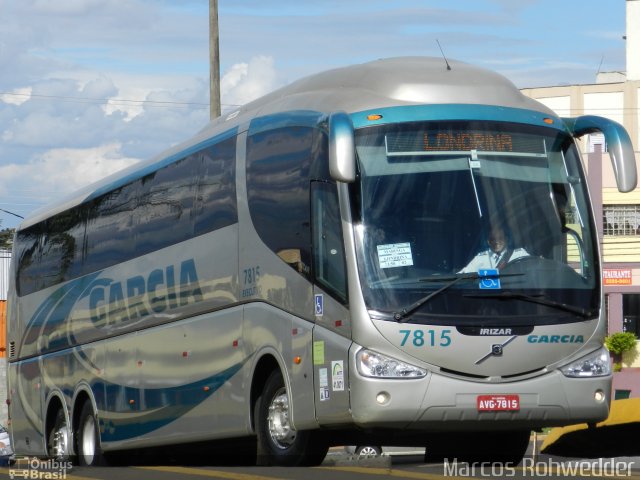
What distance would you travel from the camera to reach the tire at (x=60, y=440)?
19547mm

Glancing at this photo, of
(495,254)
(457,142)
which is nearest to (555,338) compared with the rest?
(495,254)

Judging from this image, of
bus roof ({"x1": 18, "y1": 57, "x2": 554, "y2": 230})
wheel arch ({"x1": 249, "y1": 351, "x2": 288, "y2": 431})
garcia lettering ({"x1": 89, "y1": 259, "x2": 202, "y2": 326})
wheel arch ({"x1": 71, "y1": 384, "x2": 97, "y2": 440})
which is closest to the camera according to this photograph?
bus roof ({"x1": 18, "y1": 57, "x2": 554, "y2": 230})

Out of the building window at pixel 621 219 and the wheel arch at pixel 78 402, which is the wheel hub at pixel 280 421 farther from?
the building window at pixel 621 219

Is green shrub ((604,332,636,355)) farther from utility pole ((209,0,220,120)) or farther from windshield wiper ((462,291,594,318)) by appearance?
windshield wiper ((462,291,594,318))

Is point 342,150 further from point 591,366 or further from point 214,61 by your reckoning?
point 214,61

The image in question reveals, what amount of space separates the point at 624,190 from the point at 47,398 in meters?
11.4

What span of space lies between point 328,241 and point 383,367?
49.9 inches

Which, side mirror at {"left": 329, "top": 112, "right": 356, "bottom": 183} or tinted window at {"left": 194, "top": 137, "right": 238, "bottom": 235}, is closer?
side mirror at {"left": 329, "top": 112, "right": 356, "bottom": 183}

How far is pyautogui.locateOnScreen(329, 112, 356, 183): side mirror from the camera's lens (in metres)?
11.0

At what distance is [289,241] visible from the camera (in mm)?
12383

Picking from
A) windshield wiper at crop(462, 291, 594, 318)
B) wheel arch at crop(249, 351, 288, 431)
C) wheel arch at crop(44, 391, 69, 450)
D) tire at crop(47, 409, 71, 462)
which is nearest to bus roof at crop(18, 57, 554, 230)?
windshield wiper at crop(462, 291, 594, 318)

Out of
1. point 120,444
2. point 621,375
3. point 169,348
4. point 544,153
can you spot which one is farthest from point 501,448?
point 621,375

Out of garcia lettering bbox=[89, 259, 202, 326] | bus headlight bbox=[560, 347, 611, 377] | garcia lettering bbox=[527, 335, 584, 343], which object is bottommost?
bus headlight bbox=[560, 347, 611, 377]

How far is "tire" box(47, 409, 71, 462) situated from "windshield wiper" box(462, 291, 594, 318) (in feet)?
32.3
